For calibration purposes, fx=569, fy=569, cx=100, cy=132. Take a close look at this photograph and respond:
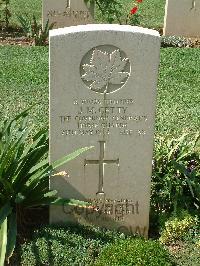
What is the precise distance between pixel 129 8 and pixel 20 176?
32.2ft

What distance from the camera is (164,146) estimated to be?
5.15 meters

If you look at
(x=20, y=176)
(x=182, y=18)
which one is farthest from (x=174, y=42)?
(x=20, y=176)

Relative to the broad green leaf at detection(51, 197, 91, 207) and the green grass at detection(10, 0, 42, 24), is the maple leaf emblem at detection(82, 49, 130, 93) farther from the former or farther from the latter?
the green grass at detection(10, 0, 42, 24)

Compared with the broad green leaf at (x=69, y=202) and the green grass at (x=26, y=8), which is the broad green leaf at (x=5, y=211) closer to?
the broad green leaf at (x=69, y=202)

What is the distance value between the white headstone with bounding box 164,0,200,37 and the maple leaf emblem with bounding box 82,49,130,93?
693cm

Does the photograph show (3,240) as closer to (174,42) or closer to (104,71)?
(104,71)

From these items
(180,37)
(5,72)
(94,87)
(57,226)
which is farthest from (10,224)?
(180,37)

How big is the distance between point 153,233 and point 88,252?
0.74 meters

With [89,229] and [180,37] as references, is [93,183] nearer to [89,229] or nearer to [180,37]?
[89,229]

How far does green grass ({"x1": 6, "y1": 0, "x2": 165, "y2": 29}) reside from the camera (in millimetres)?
12289

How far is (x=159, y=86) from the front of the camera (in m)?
8.14

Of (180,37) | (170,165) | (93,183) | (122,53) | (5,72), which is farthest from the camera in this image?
(180,37)

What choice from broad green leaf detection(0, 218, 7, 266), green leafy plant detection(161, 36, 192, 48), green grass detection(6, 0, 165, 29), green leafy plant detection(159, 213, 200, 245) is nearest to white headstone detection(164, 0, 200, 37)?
green leafy plant detection(161, 36, 192, 48)

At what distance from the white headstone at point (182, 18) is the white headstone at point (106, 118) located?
22.6 feet
